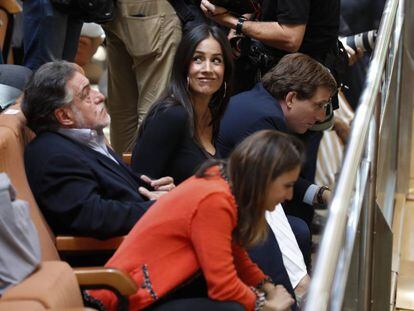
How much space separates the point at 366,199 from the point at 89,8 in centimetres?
174

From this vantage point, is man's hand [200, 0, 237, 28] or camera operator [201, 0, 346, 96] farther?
man's hand [200, 0, 237, 28]

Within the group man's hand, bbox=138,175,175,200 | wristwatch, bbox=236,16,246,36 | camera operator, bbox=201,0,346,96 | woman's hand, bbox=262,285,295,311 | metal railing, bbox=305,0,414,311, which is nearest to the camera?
metal railing, bbox=305,0,414,311

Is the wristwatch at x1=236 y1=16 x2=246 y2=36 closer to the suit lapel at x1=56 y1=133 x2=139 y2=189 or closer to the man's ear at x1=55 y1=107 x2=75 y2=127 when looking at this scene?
the suit lapel at x1=56 y1=133 x2=139 y2=189

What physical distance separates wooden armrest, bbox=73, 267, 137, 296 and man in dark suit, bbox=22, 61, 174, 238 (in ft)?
1.09

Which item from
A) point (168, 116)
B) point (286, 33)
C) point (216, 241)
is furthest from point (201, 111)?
point (216, 241)

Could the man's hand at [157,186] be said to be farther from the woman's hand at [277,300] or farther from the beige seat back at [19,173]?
the woman's hand at [277,300]

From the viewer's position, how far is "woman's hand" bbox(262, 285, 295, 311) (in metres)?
2.78

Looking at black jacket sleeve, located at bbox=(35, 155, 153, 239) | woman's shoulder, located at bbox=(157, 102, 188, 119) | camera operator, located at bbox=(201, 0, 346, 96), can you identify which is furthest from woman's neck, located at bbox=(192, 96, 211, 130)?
black jacket sleeve, located at bbox=(35, 155, 153, 239)

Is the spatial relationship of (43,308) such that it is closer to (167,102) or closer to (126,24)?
(167,102)

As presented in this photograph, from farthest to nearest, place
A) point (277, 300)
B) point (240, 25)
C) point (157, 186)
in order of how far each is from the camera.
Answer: point (240, 25) → point (157, 186) → point (277, 300)

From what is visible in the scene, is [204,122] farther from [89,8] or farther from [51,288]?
[51,288]

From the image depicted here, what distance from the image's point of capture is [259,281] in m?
2.86

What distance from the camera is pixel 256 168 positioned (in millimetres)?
2561

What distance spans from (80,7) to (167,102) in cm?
90
